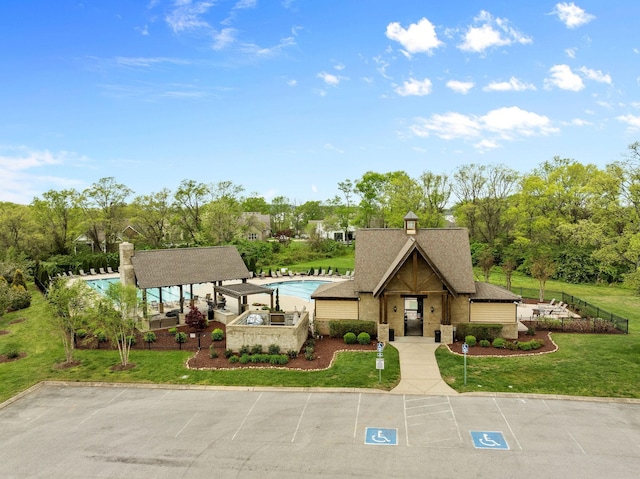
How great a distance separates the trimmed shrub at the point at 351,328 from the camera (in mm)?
25375

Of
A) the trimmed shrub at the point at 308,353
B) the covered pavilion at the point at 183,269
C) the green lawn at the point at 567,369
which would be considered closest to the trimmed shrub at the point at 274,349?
the trimmed shrub at the point at 308,353

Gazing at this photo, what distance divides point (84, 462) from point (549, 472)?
14.3 meters

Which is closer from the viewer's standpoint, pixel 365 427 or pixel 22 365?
pixel 365 427

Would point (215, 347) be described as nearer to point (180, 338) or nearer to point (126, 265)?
point (180, 338)

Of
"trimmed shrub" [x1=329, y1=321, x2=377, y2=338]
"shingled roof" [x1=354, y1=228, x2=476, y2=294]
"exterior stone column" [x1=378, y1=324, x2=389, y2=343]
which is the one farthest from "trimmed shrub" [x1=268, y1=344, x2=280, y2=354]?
"shingled roof" [x1=354, y1=228, x2=476, y2=294]

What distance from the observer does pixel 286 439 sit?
14.5 meters

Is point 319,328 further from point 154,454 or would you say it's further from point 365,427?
point 154,454

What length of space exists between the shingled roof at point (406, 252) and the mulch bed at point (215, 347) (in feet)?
12.6

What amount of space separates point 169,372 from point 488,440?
14.8 metres

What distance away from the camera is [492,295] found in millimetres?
25719

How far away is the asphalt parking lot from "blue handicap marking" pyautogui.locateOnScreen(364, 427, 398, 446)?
0.12 feet

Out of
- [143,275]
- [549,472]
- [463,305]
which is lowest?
[549,472]

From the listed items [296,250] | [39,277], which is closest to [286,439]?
[39,277]

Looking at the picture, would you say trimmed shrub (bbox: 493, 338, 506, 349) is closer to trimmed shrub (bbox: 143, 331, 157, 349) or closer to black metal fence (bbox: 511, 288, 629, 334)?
black metal fence (bbox: 511, 288, 629, 334)
